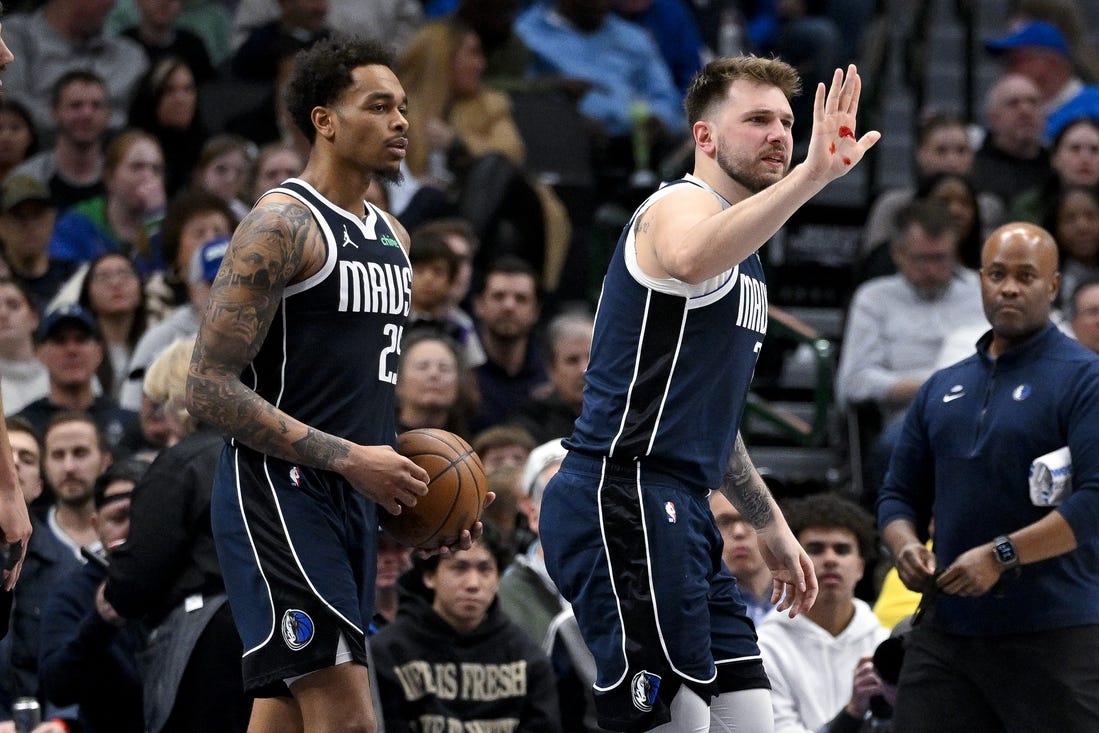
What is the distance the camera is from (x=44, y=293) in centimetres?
1077

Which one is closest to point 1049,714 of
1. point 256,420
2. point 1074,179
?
point 256,420

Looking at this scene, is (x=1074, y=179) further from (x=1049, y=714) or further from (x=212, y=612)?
(x=212, y=612)

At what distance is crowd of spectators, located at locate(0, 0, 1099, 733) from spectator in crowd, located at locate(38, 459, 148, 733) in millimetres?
12

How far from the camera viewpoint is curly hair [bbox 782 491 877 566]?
764 centimetres

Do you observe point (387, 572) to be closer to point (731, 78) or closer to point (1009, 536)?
point (1009, 536)

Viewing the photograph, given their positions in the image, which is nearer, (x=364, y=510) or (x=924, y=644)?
(x=364, y=510)

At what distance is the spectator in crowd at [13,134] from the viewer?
11.7 meters

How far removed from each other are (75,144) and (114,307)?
1948 mm

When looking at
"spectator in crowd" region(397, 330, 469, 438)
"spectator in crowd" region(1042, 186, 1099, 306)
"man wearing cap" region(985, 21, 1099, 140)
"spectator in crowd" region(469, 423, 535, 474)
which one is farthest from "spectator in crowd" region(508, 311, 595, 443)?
"man wearing cap" region(985, 21, 1099, 140)

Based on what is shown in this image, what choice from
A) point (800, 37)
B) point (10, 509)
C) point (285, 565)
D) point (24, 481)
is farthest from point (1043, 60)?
point (10, 509)

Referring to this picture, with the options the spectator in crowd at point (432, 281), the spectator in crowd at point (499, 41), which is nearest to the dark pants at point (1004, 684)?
the spectator in crowd at point (432, 281)

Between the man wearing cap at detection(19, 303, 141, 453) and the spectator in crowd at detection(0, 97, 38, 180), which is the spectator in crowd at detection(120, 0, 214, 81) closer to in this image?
the spectator in crowd at detection(0, 97, 38, 180)

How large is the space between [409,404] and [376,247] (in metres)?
3.78

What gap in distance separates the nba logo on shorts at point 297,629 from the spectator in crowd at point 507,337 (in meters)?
5.23
